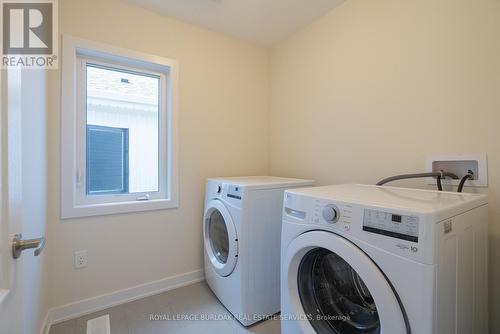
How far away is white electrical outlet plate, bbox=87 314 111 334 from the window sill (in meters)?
0.68

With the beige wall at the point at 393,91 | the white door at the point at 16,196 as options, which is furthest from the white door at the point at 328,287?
the white door at the point at 16,196

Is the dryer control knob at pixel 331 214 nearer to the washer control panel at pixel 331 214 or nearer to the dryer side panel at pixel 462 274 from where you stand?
the washer control panel at pixel 331 214

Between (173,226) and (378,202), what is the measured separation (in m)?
1.59

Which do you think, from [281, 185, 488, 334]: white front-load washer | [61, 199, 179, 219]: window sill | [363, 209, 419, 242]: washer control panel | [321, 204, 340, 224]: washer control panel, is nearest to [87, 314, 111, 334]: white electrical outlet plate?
[61, 199, 179, 219]: window sill

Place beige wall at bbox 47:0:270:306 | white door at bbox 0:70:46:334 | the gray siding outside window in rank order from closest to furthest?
white door at bbox 0:70:46:334 → beige wall at bbox 47:0:270:306 → the gray siding outside window

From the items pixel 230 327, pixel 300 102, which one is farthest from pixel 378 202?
pixel 300 102

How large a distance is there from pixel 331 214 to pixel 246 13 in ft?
5.63

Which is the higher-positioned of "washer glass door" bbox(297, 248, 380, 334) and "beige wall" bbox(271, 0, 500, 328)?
"beige wall" bbox(271, 0, 500, 328)

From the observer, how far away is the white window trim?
154 cm

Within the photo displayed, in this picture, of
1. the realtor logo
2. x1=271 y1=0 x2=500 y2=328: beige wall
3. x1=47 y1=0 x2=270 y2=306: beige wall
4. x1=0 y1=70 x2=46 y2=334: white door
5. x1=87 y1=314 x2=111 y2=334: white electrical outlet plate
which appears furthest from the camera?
x1=47 y1=0 x2=270 y2=306: beige wall

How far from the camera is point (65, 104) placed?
154 cm

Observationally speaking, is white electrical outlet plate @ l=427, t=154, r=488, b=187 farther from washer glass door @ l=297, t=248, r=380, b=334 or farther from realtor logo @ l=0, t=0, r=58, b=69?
realtor logo @ l=0, t=0, r=58, b=69

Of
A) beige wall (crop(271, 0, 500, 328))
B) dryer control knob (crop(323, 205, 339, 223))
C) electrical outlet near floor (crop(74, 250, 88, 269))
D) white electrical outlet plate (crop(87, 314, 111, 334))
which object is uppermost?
beige wall (crop(271, 0, 500, 328))

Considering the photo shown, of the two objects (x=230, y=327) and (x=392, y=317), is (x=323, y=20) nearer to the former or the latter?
(x=392, y=317)
